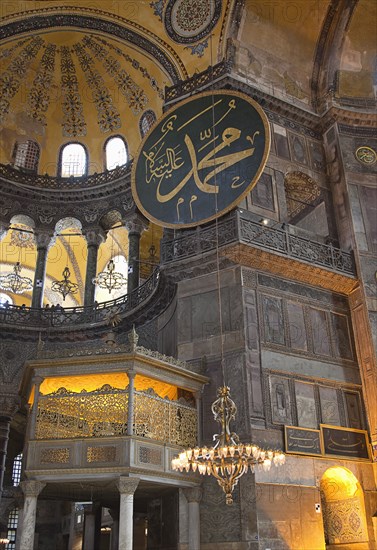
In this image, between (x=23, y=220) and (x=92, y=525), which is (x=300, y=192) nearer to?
(x=23, y=220)

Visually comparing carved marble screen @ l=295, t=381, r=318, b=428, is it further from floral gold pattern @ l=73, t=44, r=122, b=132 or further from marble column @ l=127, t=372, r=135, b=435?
floral gold pattern @ l=73, t=44, r=122, b=132

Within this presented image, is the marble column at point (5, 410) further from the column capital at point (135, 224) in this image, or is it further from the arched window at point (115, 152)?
the arched window at point (115, 152)

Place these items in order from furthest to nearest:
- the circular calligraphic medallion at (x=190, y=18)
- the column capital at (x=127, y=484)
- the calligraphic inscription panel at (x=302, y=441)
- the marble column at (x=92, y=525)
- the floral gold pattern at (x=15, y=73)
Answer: the floral gold pattern at (x=15, y=73) < the circular calligraphic medallion at (x=190, y=18) < the marble column at (x=92, y=525) < the calligraphic inscription panel at (x=302, y=441) < the column capital at (x=127, y=484)

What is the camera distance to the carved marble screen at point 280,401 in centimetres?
992

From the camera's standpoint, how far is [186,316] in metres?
11.0

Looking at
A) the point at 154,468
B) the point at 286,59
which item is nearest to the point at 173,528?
the point at 154,468

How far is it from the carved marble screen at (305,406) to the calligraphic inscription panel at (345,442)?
231mm

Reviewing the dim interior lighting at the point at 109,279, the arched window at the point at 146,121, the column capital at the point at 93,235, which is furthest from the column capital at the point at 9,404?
the arched window at the point at 146,121

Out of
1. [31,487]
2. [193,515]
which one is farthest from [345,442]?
[31,487]

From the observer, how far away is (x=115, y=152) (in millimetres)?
16438

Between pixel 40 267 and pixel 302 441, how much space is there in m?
8.49

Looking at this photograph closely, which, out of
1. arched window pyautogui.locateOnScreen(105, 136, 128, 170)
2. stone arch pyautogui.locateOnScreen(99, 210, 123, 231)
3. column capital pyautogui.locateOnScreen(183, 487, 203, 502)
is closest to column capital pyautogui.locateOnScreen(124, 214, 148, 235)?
stone arch pyautogui.locateOnScreen(99, 210, 123, 231)

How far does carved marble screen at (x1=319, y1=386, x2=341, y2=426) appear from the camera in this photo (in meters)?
10.5

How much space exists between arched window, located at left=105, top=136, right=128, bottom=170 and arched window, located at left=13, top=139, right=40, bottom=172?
197cm
